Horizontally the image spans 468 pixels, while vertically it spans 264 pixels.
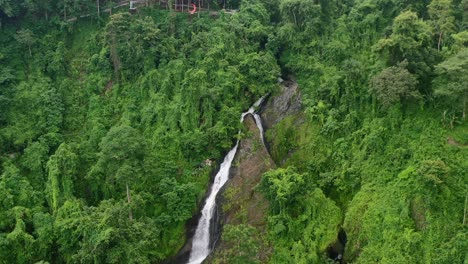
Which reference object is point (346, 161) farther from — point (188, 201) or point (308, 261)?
point (188, 201)

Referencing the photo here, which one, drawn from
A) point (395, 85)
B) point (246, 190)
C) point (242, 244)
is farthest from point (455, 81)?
point (242, 244)

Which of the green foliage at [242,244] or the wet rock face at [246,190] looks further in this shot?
the wet rock face at [246,190]

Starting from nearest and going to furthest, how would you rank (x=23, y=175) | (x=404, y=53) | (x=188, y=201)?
(x=404, y=53)
(x=188, y=201)
(x=23, y=175)

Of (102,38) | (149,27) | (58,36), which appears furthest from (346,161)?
(58,36)

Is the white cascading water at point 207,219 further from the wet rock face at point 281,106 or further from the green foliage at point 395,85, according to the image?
the green foliage at point 395,85

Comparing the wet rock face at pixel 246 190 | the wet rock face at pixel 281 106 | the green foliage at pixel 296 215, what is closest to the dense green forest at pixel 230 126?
the green foliage at pixel 296 215
